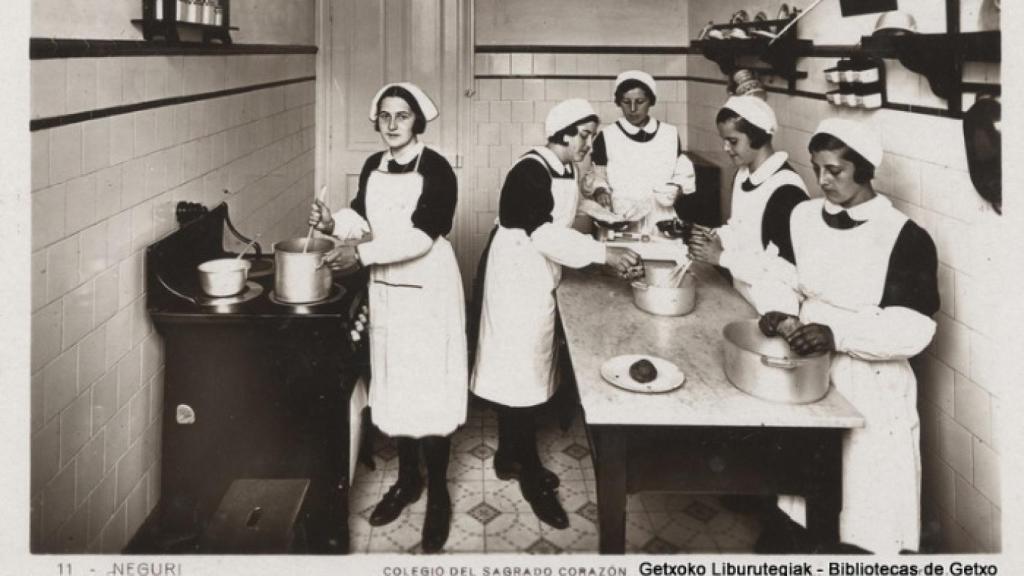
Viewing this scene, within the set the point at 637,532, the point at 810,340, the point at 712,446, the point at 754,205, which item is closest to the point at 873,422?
the point at 810,340

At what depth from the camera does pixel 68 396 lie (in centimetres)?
224

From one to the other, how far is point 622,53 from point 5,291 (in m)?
4.68

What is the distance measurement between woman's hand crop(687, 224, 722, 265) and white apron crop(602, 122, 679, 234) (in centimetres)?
125

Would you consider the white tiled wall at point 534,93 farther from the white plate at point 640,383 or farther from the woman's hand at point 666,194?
the white plate at point 640,383

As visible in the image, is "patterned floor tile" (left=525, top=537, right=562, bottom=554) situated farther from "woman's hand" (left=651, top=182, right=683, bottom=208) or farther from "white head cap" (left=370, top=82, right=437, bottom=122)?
"woman's hand" (left=651, top=182, right=683, bottom=208)

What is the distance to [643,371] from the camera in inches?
86.6

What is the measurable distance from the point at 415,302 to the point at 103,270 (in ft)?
3.76

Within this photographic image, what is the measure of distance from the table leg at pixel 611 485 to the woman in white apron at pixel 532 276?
1122 mm

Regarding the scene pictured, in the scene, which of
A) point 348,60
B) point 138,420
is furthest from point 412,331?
point 348,60

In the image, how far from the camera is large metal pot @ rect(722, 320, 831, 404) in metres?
2.03

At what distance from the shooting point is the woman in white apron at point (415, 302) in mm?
3051

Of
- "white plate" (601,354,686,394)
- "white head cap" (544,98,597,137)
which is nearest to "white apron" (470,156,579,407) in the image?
"white head cap" (544,98,597,137)

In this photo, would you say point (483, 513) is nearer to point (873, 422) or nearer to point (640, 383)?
point (640, 383)

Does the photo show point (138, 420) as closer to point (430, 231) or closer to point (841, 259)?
point (430, 231)
